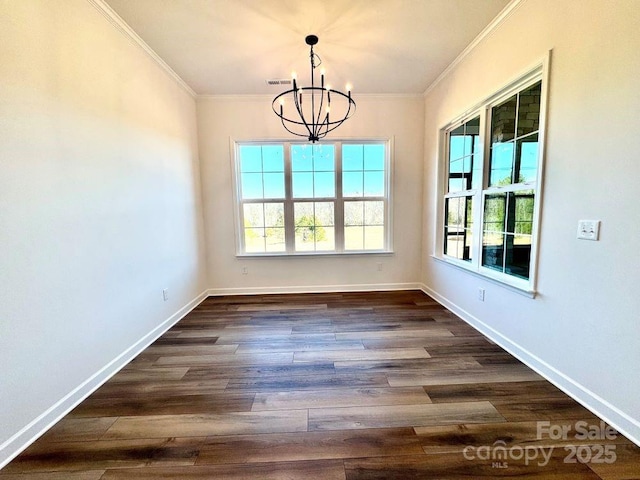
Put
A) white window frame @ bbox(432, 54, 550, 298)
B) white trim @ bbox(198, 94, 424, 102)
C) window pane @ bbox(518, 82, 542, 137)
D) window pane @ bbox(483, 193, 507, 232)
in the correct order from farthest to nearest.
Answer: white trim @ bbox(198, 94, 424, 102)
window pane @ bbox(483, 193, 507, 232)
window pane @ bbox(518, 82, 542, 137)
white window frame @ bbox(432, 54, 550, 298)

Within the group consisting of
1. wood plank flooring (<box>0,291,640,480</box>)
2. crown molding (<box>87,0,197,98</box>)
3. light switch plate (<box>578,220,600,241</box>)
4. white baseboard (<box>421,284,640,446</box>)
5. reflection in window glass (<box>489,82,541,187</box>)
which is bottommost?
wood plank flooring (<box>0,291,640,480</box>)

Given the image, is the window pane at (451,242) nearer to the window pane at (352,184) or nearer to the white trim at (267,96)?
the window pane at (352,184)

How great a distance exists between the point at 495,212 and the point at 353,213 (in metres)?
1.86

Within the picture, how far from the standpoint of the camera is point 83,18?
5.98 feet

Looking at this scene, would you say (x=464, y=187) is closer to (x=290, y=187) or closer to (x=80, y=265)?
(x=290, y=187)

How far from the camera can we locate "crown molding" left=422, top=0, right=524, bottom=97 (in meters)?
2.07

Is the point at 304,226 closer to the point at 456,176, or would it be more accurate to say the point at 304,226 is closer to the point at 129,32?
the point at 456,176

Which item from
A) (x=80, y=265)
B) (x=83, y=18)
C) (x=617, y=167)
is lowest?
(x=80, y=265)

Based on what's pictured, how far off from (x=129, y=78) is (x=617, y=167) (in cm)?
361

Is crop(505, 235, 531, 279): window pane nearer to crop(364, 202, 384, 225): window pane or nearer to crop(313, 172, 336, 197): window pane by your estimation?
crop(364, 202, 384, 225): window pane

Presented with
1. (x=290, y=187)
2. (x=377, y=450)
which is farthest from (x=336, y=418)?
(x=290, y=187)

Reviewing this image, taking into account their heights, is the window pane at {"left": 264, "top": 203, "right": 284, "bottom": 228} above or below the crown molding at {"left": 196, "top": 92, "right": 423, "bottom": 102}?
below

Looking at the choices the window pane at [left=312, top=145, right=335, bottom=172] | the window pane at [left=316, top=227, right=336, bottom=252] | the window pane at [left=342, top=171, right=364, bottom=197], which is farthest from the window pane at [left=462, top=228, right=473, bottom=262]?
the window pane at [left=312, top=145, right=335, bottom=172]

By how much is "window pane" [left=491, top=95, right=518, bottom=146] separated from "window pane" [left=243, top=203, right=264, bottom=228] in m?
2.95
